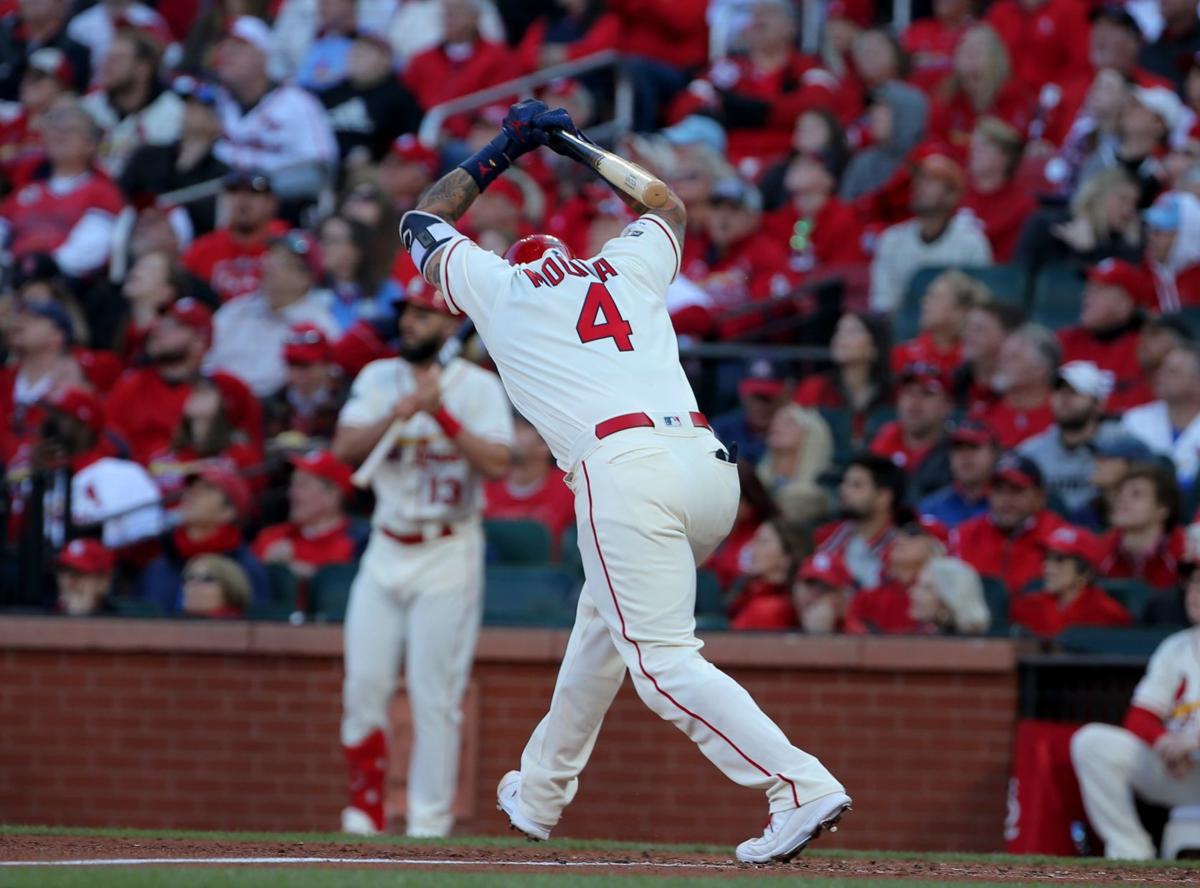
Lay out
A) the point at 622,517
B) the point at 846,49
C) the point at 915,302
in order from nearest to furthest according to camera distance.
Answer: the point at 622,517 < the point at 915,302 < the point at 846,49

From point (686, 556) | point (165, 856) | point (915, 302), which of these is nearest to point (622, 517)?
point (686, 556)

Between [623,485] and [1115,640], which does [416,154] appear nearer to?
[1115,640]

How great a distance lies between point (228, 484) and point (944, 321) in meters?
3.40

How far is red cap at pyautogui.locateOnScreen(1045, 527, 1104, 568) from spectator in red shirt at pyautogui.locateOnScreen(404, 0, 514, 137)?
576 cm

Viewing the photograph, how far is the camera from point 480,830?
27.8ft

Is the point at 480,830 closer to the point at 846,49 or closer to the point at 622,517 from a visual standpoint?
the point at 622,517

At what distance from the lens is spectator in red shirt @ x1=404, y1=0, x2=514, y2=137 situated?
12711 millimetres

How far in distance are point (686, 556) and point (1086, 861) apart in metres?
1.78

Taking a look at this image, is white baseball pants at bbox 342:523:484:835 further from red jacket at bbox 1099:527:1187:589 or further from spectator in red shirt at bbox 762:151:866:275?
spectator in red shirt at bbox 762:151:866:275

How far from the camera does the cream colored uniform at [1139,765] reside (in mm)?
7199

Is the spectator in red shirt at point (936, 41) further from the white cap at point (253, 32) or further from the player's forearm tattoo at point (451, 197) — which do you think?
the player's forearm tattoo at point (451, 197)

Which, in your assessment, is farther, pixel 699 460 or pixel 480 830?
pixel 480 830

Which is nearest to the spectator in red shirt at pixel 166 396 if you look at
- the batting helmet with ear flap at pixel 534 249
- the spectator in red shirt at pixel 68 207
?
the spectator in red shirt at pixel 68 207

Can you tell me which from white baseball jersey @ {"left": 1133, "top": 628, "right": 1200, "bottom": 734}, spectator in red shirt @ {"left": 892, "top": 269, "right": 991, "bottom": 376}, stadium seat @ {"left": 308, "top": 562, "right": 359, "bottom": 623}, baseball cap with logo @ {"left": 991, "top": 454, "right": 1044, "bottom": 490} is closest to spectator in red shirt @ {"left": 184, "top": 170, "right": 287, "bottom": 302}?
stadium seat @ {"left": 308, "top": 562, "right": 359, "bottom": 623}
